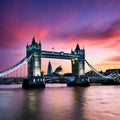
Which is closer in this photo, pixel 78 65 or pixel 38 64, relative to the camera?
pixel 38 64

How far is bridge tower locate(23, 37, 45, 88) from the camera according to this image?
3068 inches

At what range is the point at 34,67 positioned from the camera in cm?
8525

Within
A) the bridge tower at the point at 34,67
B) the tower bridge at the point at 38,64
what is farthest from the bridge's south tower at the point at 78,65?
the bridge tower at the point at 34,67

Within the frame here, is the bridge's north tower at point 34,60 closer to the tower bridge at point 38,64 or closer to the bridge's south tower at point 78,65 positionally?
the tower bridge at point 38,64

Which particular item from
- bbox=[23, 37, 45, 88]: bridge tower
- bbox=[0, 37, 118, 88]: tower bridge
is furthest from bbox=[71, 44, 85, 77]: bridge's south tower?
bbox=[23, 37, 45, 88]: bridge tower

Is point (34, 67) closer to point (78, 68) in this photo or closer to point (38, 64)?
point (38, 64)

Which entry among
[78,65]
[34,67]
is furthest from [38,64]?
[78,65]

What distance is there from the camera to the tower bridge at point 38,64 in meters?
78.9

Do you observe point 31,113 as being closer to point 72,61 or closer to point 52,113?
point 52,113

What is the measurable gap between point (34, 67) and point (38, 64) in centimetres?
155

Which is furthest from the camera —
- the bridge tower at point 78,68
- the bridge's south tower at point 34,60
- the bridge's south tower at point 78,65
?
the bridge's south tower at point 78,65

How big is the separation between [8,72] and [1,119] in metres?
58.6

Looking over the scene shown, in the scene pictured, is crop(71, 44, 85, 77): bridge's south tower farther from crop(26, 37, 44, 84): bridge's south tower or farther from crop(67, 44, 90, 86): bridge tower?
crop(26, 37, 44, 84): bridge's south tower

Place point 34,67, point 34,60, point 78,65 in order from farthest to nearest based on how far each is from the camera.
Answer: point 78,65 < point 34,60 < point 34,67
